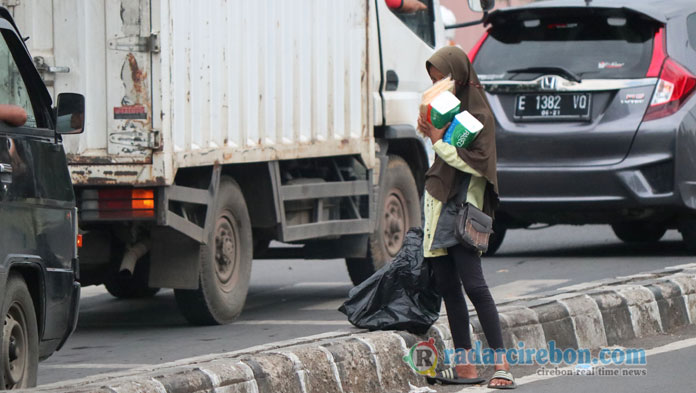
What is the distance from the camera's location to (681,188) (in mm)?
11711

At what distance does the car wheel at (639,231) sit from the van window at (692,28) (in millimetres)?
1990

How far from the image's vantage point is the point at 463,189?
6887 millimetres

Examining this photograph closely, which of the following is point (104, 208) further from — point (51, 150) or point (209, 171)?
point (51, 150)

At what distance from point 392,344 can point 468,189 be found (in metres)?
0.83

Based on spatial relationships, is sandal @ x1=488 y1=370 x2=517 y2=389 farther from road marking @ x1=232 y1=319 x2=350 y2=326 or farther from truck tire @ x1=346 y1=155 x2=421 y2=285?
truck tire @ x1=346 y1=155 x2=421 y2=285

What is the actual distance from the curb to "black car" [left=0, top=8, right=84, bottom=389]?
16.6 inches

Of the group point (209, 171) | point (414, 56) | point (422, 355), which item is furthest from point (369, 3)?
point (422, 355)

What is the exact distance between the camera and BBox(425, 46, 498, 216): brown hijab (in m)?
6.81

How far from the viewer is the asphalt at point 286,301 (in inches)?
332

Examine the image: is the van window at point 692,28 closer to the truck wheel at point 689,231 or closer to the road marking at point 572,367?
the truck wheel at point 689,231

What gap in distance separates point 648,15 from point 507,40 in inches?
48.9

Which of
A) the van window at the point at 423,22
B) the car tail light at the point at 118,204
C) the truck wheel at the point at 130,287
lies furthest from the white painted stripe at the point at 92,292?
the van window at the point at 423,22

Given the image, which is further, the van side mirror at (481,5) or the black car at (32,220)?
the van side mirror at (481,5)

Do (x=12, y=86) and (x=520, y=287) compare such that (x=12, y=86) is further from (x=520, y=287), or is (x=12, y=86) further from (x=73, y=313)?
(x=520, y=287)
